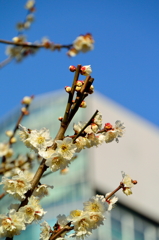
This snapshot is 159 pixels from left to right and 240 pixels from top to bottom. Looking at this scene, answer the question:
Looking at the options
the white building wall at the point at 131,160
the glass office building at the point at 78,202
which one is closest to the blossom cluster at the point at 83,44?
the glass office building at the point at 78,202

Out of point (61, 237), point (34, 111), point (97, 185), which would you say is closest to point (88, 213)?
point (61, 237)

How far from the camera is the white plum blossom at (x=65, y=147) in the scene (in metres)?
1.90

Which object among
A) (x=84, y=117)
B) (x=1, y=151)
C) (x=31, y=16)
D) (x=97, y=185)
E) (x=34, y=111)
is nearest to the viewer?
(x=1, y=151)

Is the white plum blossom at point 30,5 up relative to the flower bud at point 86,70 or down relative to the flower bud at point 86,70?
up

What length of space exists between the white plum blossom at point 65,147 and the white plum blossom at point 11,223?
0.35 m

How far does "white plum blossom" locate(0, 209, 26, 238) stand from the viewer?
1.83 meters

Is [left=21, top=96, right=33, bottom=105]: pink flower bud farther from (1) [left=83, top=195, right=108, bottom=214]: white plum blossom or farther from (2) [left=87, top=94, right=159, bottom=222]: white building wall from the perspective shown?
(2) [left=87, top=94, right=159, bottom=222]: white building wall

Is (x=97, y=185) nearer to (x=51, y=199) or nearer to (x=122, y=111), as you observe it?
(x=51, y=199)

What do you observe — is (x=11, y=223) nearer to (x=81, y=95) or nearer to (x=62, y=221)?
(x=62, y=221)

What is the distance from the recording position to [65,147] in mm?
1921

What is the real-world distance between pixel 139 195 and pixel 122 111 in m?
6.03

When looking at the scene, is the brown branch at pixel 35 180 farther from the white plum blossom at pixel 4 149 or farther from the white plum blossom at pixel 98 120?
the white plum blossom at pixel 4 149

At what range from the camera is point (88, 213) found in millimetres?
1902

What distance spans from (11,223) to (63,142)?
45 centimetres
